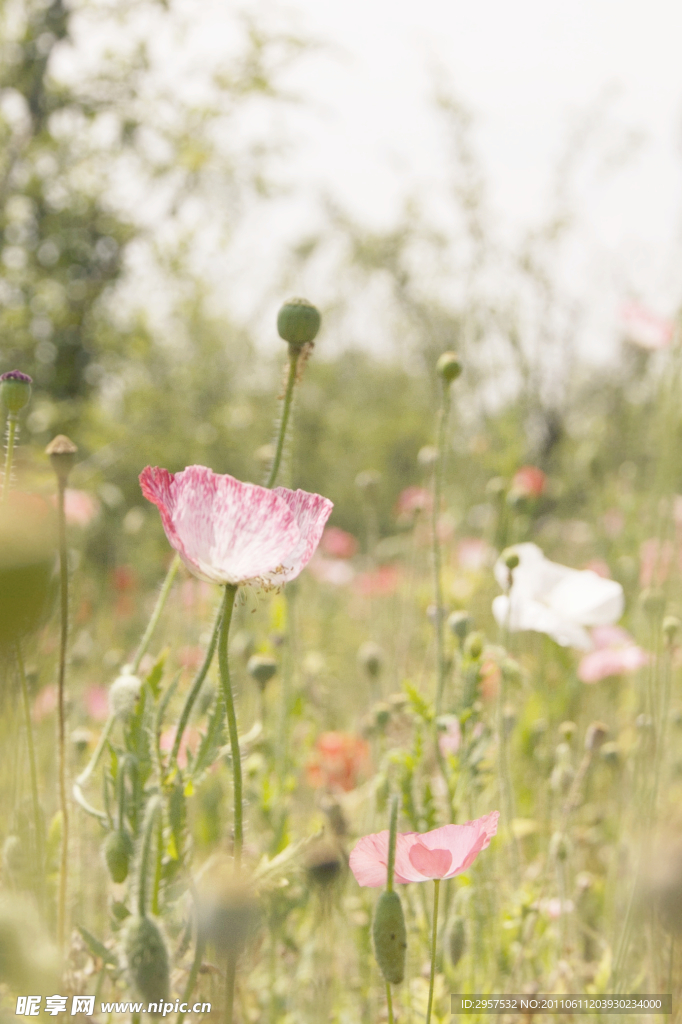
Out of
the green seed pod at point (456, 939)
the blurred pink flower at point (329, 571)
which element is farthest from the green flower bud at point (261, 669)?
the blurred pink flower at point (329, 571)

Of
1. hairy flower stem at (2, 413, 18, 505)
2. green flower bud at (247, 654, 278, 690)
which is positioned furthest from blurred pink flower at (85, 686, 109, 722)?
hairy flower stem at (2, 413, 18, 505)

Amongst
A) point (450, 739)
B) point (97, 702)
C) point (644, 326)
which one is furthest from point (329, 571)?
point (450, 739)

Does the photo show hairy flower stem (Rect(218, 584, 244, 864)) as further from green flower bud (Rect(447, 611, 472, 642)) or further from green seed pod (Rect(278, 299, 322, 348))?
green flower bud (Rect(447, 611, 472, 642))

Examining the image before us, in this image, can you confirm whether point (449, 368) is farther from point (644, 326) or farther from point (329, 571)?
point (329, 571)

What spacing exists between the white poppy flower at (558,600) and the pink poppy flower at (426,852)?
0.49 m

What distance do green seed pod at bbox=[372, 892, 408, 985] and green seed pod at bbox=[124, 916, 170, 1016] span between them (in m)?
0.11

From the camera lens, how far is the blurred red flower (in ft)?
3.96

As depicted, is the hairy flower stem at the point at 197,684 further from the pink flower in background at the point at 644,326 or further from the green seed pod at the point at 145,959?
the pink flower in background at the point at 644,326

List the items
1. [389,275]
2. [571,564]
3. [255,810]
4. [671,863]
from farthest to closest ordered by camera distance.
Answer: [389,275] → [571,564] → [255,810] → [671,863]

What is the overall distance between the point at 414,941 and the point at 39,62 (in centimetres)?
292

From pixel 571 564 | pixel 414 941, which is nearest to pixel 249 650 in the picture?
pixel 414 941

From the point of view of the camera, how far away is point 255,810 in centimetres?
110

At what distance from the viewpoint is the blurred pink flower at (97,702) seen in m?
1.35

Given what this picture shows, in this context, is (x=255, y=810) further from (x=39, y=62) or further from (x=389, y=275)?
(x=389, y=275)
